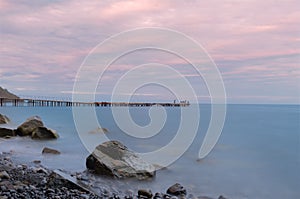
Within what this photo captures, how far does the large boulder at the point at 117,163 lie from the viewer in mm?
8258

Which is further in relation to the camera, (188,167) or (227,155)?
(227,155)

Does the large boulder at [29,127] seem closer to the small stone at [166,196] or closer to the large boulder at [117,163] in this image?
the large boulder at [117,163]

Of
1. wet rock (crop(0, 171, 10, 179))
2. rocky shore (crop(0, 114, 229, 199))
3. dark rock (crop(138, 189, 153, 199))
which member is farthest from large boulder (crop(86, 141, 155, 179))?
wet rock (crop(0, 171, 10, 179))

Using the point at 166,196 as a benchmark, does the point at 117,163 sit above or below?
above

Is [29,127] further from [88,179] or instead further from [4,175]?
[4,175]

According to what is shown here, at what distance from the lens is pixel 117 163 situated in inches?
337

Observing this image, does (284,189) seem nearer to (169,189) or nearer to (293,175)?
(293,175)

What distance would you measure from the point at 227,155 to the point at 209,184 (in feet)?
19.9

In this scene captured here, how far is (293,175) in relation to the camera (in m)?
11.3

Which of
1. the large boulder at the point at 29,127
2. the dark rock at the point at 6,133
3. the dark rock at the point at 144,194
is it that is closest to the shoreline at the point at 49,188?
the dark rock at the point at 144,194

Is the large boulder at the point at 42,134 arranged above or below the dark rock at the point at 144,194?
above

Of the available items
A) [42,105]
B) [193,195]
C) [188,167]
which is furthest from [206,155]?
[42,105]

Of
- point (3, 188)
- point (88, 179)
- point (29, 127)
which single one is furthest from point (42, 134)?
point (3, 188)

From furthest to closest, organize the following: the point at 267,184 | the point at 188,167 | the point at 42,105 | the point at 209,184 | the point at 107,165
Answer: the point at 42,105, the point at 188,167, the point at 267,184, the point at 209,184, the point at 107,165
